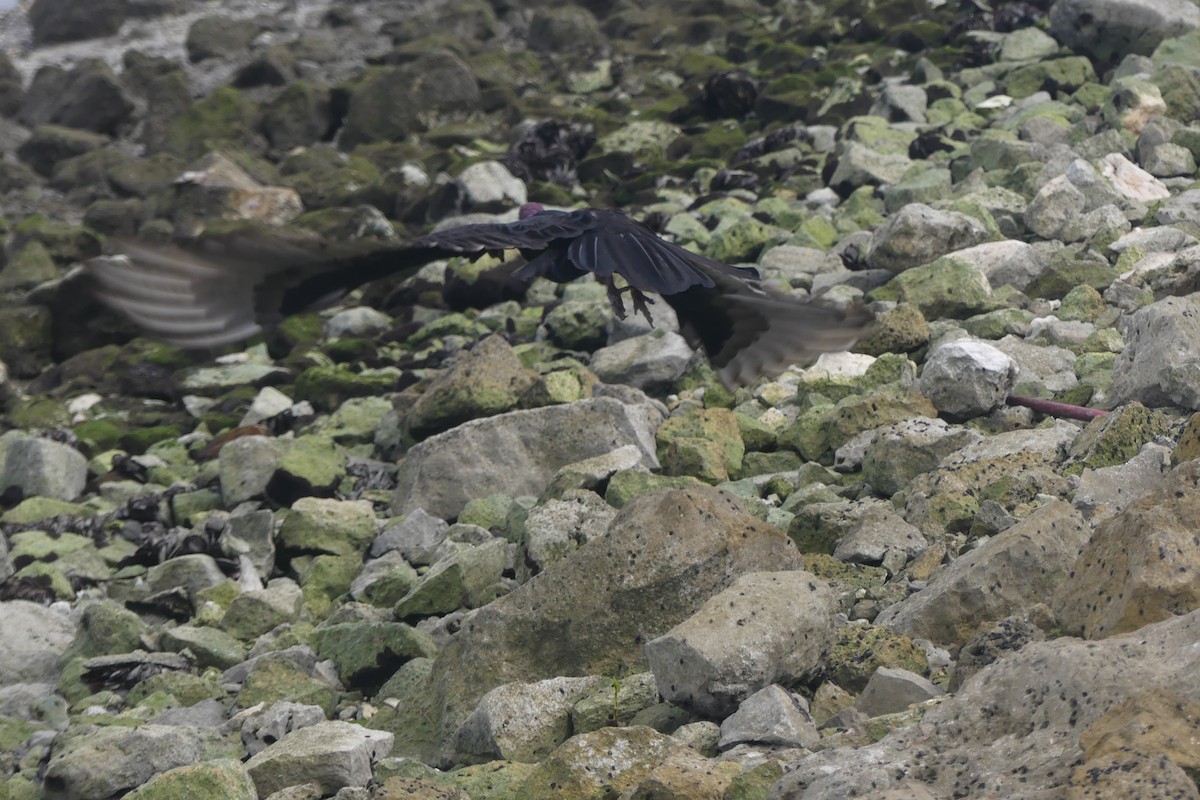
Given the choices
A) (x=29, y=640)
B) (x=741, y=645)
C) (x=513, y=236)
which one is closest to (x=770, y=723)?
(x=741, y=645)

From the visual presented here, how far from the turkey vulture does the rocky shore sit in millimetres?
759

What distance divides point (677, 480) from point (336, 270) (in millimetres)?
1522

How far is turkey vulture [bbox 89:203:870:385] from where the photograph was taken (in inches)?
222

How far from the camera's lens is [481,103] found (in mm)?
→ 18031

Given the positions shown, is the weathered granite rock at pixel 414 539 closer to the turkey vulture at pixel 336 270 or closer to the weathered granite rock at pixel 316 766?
the turkey vulture at pixel 336 270

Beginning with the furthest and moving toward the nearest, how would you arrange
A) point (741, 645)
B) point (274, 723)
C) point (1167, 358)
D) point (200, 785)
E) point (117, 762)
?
point (1167, 358), point (274, 723), point (117, 762), point (200, 785), point (741, 645)

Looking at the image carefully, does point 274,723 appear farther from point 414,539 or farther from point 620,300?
point 620,300

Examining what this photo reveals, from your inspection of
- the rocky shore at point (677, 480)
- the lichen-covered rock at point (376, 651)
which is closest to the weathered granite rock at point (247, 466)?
the rocky shore at point (677, 480)

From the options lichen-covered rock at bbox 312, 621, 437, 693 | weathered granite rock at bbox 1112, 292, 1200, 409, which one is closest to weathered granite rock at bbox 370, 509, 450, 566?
lichen-covered rock at bbox 312, 621, 437, 693

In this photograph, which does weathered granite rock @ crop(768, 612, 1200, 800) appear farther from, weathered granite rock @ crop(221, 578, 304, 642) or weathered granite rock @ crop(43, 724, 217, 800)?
weathered granite rock @ crop(221, 578, 304, 642)

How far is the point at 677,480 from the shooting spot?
20.6ft

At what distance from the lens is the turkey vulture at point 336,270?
5.64 meters

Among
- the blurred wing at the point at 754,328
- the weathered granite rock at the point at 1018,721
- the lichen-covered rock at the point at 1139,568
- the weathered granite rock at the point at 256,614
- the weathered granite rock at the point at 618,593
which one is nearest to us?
the weathered granite rock at the point at 1018,721

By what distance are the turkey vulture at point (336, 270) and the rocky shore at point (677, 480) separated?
76 cm
